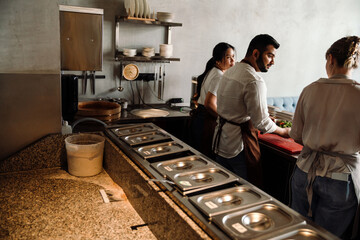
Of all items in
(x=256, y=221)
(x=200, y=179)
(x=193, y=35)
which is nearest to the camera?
(x=256, y=221)

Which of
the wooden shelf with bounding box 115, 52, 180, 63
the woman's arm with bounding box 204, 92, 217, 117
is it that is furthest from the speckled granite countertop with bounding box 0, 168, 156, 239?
the wooden shelf with bounding box 115, 52, 180, 63

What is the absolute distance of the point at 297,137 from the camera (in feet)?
6.86

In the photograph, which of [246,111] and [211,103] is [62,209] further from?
[211,103]

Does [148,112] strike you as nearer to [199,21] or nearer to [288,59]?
[199,21]

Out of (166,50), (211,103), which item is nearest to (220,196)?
(211,103)

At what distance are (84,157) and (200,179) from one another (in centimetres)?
74

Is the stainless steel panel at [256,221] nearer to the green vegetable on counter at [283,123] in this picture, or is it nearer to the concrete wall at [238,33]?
the green vegetable on counter at [283,123]

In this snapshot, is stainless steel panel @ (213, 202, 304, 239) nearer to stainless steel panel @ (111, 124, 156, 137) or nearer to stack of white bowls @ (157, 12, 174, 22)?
stainless steel panel @ (111, 124, 156, 137)

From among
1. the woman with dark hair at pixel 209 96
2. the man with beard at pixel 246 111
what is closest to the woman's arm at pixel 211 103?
the woman with dark hair at pixel 209 96

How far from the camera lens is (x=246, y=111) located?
2.46 m

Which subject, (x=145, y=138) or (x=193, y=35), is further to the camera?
(x=193, y=35)

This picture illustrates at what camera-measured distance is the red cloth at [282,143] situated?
2551mm

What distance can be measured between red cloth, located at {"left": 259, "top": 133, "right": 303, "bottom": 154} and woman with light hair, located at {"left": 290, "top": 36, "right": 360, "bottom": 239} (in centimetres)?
57

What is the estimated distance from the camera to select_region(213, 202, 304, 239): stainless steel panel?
1004 mm
